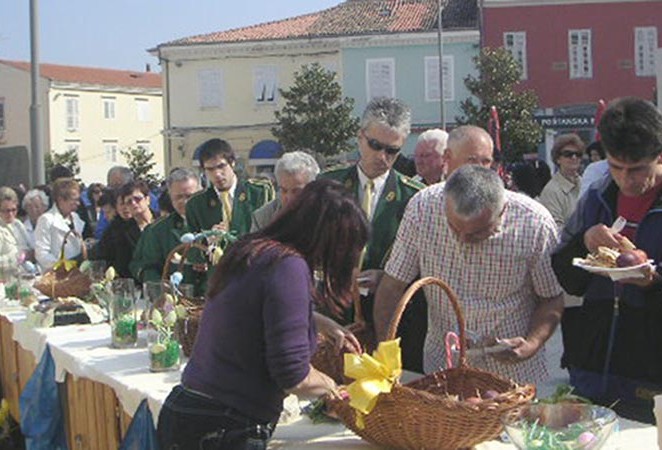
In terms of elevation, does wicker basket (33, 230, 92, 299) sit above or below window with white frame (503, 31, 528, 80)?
below

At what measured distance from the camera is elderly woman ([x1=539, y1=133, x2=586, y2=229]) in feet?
20.3

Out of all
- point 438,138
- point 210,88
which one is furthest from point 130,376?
point 210,88

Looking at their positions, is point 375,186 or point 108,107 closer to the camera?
point 375,186

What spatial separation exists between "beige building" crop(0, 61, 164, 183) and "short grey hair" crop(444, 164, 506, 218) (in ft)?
134

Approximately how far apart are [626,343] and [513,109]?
2269 centimetres

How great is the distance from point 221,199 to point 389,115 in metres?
1.28

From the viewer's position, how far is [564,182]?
6.29 metres

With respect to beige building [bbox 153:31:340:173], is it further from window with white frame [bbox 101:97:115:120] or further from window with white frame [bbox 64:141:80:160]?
window with white frame [bbox 101:97:115:120]

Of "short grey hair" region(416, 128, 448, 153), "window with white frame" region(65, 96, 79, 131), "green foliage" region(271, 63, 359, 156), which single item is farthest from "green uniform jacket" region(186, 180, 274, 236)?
"window with white frame" region(65, 96, 79, 131)

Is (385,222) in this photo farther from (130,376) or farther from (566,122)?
(566,122)

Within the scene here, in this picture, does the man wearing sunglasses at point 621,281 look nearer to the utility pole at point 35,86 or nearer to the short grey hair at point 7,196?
the short grey hair at point 7,196

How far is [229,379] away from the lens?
2266mm

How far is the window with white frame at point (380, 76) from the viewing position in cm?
3048

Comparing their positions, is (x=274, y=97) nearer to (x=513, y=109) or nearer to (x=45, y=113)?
(x=513, y=109)
